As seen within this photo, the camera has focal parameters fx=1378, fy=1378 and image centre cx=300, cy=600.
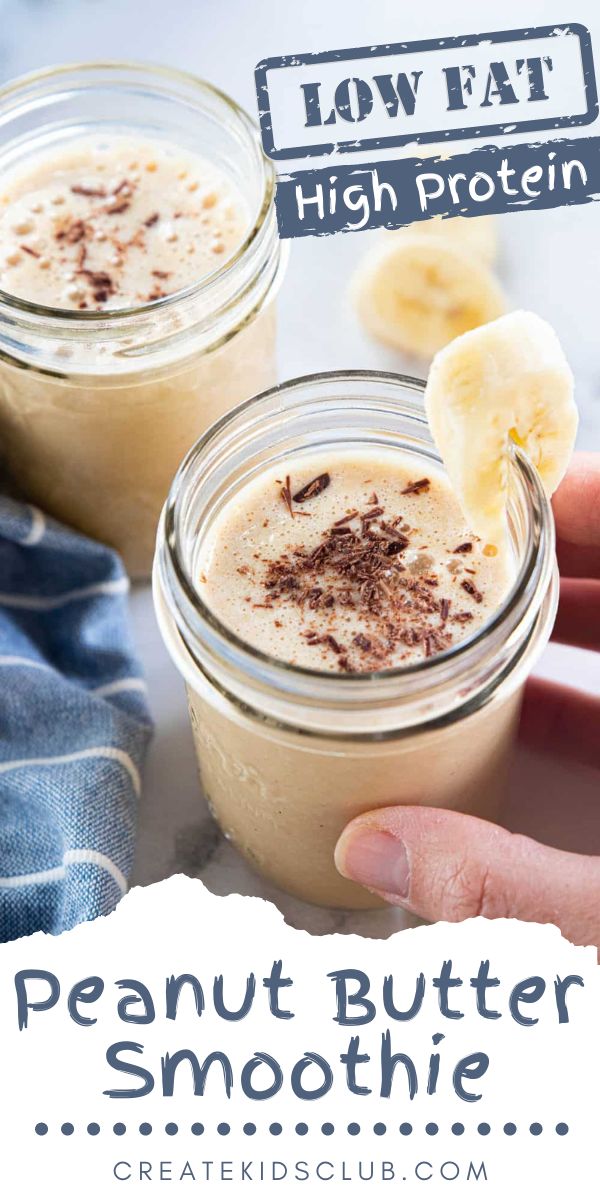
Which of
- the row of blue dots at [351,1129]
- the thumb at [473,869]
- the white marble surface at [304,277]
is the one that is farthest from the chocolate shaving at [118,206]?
the row of blue dots at [351,1129]

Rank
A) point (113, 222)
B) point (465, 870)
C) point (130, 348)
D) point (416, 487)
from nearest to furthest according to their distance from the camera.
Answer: point (465, 870), point (416, 487), point (130, 348), point (113, 222)

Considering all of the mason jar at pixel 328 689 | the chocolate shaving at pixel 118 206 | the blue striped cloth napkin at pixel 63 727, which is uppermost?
the chocolate shaving at pixel 118 206

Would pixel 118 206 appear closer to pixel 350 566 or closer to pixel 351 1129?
pixel 350 566

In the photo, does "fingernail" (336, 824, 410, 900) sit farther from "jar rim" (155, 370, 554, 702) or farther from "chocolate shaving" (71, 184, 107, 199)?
"chocolate shaving" (71, 184, 107, 199)

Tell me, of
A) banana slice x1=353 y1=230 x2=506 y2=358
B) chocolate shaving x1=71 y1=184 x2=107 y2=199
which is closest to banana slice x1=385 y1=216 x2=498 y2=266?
banana slice x1=353 y1=230 x2=506 y2=358

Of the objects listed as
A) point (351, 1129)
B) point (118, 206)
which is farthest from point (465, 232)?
point (351, 1129)

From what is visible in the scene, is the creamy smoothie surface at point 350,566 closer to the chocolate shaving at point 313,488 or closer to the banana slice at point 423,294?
the chocolate shaving at point 313,488

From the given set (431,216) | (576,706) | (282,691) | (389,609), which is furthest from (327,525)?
(431,216)

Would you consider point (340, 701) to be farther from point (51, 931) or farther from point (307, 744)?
point (51, 931)
